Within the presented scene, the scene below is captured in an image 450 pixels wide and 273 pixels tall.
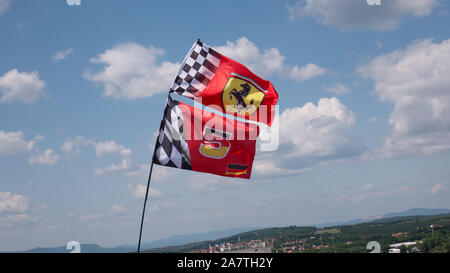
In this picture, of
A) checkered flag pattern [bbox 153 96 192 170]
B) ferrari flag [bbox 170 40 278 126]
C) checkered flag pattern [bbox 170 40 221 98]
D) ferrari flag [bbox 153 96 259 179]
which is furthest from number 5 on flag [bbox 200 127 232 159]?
checkered flag pattern [bbox 170 40 221 98]

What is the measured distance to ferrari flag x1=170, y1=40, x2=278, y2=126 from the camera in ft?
57.1

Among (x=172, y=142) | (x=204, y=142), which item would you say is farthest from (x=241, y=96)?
(x=172, y=142)

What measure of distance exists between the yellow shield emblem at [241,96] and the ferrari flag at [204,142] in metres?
0.58

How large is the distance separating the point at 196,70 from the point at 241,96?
2.31 m

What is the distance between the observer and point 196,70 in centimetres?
1753

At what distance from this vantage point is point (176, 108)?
1700 centimetres

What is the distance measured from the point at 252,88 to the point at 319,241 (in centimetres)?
17533

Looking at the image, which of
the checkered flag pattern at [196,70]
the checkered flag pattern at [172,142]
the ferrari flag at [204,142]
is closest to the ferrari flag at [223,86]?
the checkered flag pattern at [196,70]

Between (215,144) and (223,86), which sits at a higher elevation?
(223,86)

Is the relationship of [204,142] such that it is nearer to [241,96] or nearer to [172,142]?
[172,142]

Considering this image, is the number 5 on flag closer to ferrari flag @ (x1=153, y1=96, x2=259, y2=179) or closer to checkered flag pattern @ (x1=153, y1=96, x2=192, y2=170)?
ferrari flag @ (x1=153, y1=96, x2=259, y2=179)

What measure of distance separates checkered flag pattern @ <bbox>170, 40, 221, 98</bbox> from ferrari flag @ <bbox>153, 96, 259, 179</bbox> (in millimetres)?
722
